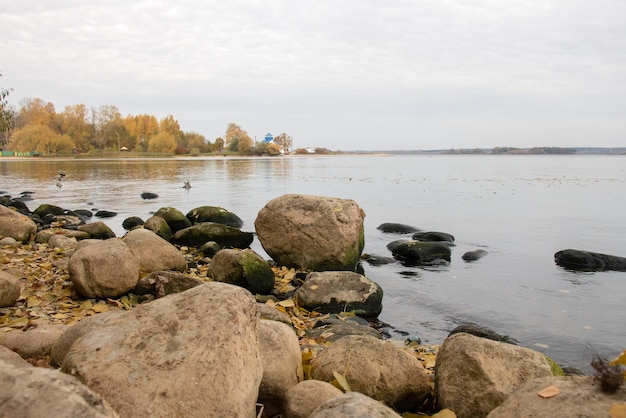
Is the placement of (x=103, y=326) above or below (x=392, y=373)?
above

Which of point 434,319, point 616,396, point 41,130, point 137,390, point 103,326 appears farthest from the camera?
point 41,130

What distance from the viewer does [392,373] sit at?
492 centimetres

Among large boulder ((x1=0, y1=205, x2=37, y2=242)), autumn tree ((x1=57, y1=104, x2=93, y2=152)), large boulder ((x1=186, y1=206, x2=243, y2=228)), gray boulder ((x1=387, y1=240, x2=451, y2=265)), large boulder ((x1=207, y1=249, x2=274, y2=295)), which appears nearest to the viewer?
large boulder ((x1=207, y1=249, x2=274, y2=295))

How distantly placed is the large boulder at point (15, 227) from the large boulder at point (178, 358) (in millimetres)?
9829

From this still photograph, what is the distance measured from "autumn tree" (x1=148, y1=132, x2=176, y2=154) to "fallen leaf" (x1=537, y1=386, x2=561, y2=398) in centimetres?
13221

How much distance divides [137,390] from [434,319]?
7.23 meters

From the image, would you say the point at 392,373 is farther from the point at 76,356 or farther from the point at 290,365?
the point at 76,356

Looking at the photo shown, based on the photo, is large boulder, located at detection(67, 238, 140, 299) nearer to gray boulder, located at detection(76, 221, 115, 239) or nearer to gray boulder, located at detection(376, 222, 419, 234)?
gray boulder, located at detection(76, 221, 115, 239)

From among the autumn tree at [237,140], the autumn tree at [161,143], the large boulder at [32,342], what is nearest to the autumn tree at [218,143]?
the autumn tree at [237,140]

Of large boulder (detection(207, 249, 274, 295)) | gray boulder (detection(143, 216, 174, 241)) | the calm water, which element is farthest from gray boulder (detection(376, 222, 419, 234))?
large boulder (detection(207, 249, 274, 295))

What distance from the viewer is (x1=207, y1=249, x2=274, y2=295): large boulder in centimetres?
955

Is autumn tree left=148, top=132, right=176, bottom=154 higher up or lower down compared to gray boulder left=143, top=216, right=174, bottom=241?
higher up

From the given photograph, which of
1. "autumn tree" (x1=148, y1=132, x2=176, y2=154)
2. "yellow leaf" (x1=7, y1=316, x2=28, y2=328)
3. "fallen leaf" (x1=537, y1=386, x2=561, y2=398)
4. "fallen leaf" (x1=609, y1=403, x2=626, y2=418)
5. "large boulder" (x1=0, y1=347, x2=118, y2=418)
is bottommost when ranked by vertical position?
"yellow leaf" (x1=7, y1=316, x2=28, y2=328)

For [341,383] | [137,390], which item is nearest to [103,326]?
[137,390]
